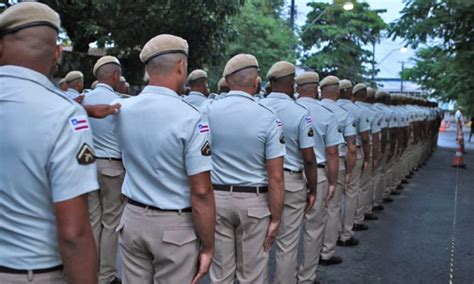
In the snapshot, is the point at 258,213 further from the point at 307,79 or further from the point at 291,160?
the point at 307,79

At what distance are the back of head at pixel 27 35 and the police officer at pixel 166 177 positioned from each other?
0.91 metres

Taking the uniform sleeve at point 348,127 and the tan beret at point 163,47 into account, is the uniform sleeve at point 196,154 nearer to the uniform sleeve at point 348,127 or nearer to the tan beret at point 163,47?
the tan beret at point 163,47

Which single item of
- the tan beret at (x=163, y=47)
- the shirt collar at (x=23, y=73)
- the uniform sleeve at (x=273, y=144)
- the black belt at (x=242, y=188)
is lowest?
the black belt at (x=242, y=188)

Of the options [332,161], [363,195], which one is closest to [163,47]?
[332,161]

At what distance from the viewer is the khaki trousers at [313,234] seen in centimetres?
520

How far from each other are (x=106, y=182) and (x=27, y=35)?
10.8 feet

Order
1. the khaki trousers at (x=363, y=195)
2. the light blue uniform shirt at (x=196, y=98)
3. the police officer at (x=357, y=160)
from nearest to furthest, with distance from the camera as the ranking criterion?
the light blue uniform shirt at (x=196, y=98) → the police officer at (x=357, y=160) → the khaki trousers at (x=363, y=195)

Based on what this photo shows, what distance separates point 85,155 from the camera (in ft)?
6.30

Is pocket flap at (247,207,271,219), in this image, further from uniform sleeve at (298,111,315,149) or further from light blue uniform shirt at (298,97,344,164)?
light blue uniform shirt at (298,97,344,164)

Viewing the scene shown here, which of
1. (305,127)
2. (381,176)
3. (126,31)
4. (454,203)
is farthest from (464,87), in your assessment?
(305,127)

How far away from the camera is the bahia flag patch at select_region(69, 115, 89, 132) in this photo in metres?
1.89

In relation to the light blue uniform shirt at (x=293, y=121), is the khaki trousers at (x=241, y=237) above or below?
below

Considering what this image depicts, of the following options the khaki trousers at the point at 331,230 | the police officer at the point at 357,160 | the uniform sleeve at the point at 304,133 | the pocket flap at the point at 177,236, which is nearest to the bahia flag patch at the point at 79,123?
the pocket flap at the point at 177,236

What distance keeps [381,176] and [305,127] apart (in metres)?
5.57
